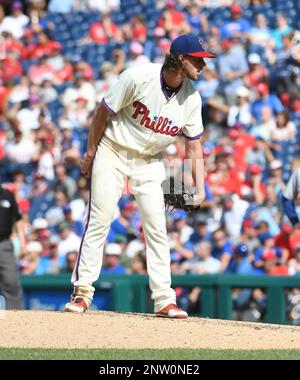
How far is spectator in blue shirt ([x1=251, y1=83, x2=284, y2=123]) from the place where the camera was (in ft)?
43.5

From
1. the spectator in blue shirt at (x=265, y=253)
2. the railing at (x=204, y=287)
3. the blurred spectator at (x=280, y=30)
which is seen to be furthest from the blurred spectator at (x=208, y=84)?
the railing at (x=204, y=287)

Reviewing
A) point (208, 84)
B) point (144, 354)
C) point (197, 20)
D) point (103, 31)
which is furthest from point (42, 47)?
point (144, 354)

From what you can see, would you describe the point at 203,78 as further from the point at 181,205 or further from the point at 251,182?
the point at 181,205

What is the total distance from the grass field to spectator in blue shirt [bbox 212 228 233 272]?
213 inches

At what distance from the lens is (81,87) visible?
15.1 meters

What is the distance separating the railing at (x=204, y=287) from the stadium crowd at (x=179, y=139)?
0.16m

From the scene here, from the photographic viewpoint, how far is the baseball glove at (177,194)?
7014 millimetres

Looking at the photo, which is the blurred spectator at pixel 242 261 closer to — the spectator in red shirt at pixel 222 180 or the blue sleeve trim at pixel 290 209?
the spectator in red shirt at pixel 222 180

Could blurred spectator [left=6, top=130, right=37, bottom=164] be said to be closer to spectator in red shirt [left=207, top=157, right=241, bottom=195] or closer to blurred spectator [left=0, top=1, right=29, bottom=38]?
blurred spectator [left=0, top=1, right=29, bottom=38]

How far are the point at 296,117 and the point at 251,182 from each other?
4.74 ft

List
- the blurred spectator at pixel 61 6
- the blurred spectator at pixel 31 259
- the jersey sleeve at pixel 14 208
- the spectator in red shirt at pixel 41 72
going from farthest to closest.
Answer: the blurred spectator at pixel 61 6, the spectator in red shirt at pixel 41 72, the blurred spectator at pixel 31 259, the jersey sleeve at pixel 14 208

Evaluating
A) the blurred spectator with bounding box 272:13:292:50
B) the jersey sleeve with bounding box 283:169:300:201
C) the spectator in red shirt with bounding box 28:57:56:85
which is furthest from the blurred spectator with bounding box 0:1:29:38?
the jersey sleeve with bounding box 283:169:300:201

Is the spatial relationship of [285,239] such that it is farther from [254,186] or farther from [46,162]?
[46,162]
